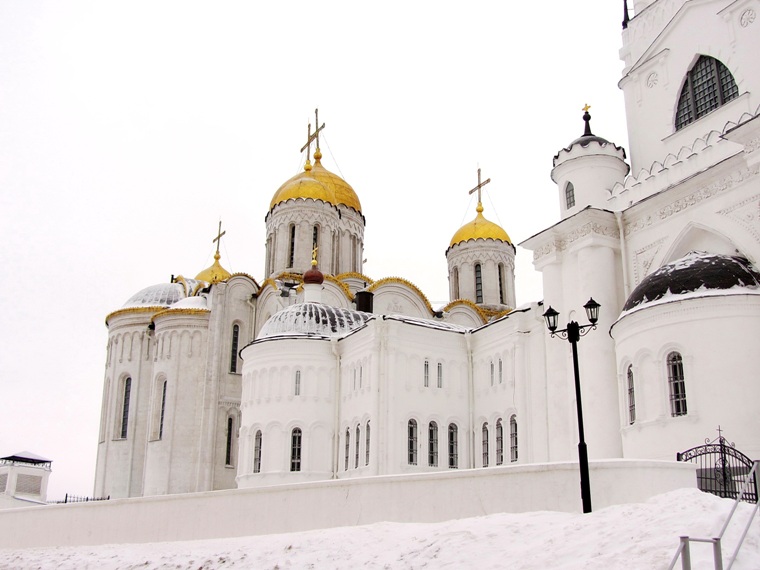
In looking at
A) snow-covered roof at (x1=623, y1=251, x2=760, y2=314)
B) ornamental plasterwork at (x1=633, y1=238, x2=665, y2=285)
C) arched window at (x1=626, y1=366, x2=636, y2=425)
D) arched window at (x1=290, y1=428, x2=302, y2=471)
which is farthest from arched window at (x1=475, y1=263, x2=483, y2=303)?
arched window at (x1=626, y1=366, x2=636, y2=425)

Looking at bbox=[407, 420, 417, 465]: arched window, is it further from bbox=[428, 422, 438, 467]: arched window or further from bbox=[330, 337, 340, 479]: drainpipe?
bbox=[330, 337, 340, 479]: drainpipe

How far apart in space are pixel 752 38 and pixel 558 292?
26.9 feet

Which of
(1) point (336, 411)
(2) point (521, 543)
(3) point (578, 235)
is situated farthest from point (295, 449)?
(2) point (521, 543)

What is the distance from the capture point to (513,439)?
25594 millimetres

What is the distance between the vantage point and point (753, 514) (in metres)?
8.70

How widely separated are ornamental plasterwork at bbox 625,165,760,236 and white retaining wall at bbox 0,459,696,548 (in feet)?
32.7

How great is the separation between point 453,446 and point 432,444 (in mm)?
870

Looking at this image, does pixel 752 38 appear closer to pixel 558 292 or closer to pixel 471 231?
pixel 558 292

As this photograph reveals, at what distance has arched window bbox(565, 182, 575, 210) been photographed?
2351cm

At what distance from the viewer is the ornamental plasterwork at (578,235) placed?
22.0m

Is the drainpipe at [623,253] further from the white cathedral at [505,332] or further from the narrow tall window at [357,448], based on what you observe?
the narrow tall window at [357,448]

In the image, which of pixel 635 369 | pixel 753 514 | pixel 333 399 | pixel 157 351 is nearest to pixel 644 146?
pixel 635 369

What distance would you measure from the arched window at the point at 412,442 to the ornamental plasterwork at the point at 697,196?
362 inches

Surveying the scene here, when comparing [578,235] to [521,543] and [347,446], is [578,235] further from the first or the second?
[521,543]
